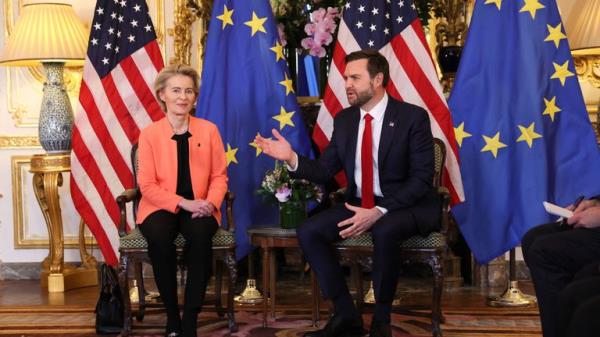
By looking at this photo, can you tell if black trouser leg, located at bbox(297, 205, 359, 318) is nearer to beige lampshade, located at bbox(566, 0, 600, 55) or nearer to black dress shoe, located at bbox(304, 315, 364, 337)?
black dress shoe, located at bbox(304, 315, 364, 337)

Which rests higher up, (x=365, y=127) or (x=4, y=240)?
(x=365, y=127)

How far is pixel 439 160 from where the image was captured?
480 cm

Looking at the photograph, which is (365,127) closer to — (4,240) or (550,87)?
(550,87)

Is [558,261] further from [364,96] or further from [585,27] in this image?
[585,27]

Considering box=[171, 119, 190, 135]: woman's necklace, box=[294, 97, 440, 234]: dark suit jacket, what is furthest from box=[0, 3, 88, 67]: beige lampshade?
box=[294, 97, 440, 234]: dark suit jacket

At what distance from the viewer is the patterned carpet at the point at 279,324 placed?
4418mm


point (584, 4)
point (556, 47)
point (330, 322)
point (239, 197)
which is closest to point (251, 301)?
point (239, 197)

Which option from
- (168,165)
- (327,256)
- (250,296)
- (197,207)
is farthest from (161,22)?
(327,256)

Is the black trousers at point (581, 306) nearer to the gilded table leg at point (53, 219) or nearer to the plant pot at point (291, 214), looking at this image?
the plant pot at point (291, 214)

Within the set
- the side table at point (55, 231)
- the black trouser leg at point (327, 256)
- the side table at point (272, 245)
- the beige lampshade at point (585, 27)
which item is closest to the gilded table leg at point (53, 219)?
the side table at point (55, 231)

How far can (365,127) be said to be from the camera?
440 centimetres

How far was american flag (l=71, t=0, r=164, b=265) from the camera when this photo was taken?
5.30m

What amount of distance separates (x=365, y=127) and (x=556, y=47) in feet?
4.15

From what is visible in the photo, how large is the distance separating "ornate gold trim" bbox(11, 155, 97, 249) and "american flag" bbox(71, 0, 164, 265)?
1.00 meters
